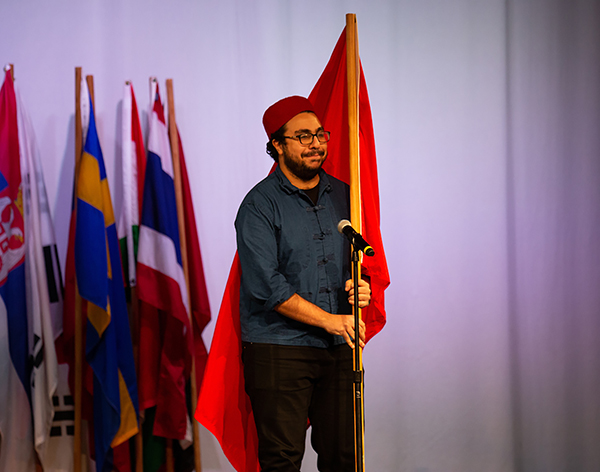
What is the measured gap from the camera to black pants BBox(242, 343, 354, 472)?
5.82 ft

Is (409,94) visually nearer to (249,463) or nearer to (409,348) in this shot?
(409,348)

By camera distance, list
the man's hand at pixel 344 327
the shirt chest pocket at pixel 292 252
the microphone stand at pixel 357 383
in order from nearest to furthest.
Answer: the microphone stand at pixel 357 383 → the man's hand at pixel 344 327 → the shirt chest pocket at pixel 292 252

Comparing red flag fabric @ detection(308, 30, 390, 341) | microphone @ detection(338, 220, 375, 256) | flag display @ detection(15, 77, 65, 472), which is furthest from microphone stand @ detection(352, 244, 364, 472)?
flag display @ detection(15, 77, 65, 472)

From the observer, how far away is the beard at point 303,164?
6.08ft

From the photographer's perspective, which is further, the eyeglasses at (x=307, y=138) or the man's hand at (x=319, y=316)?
the eyeglasses at (x=307, y=138)

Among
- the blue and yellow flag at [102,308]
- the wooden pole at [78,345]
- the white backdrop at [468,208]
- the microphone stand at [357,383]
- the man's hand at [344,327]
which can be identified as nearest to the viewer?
the microphone stand at [357,383]

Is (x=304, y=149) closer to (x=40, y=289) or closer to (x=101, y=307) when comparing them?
(x=101, y=307)

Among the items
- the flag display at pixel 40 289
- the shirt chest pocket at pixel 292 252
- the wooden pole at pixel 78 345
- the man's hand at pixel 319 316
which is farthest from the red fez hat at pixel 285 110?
the flag display at pixel 40 289

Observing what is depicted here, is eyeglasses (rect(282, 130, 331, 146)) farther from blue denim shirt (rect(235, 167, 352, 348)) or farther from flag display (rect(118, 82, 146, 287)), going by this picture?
flag display (rect(118, 82, 146, 287))

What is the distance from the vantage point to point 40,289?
2594 millimetres

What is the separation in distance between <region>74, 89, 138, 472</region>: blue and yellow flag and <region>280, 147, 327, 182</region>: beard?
109 cm

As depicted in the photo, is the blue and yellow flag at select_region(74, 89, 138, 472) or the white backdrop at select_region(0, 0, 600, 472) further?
the white backdrop at select_region(0, 0, 600, 472)

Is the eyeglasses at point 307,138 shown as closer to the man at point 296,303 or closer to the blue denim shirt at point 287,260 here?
the man at point 296,303

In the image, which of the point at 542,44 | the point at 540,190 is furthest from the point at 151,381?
the point at 542,44
